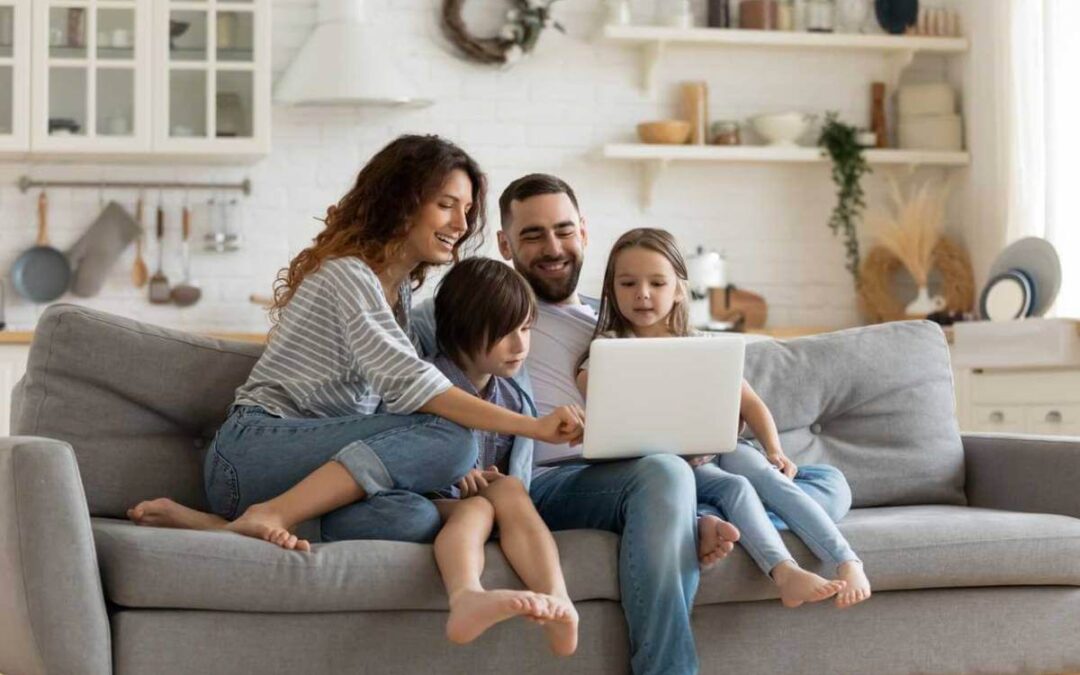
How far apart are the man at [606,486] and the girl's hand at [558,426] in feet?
0.49

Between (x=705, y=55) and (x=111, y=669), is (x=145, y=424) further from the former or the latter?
(x=705, y=55)

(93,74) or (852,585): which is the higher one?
(93,74)

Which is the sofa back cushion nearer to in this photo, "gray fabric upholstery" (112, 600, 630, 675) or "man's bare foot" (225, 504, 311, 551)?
"man's bare foot" (225, 504, 311, 551)

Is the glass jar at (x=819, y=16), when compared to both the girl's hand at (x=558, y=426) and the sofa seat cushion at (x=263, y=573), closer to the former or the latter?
the girl's hand at (x=558, y=426)

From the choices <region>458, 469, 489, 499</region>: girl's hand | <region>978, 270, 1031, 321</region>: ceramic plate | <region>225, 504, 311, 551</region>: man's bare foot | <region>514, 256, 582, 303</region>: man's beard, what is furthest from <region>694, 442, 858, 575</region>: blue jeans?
<region>978, 270, 1031, 321</region>: ceramic plate

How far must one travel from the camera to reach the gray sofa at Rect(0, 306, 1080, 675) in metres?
2.23

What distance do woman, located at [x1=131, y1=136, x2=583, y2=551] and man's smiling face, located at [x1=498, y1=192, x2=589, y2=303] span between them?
353 mm

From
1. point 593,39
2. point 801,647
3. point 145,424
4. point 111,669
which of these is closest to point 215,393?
point 145,424

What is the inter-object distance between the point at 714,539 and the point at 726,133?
332 centimetres

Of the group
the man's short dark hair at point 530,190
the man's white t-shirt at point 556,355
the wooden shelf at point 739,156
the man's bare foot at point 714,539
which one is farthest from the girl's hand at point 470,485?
the wooden shelf at point 739,156

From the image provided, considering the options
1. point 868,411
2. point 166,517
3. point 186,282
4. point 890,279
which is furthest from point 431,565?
point 890,279

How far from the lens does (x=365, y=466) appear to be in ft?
7.98

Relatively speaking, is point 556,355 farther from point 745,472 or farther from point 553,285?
point 745,472

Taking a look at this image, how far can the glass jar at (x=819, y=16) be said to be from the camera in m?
5.66
